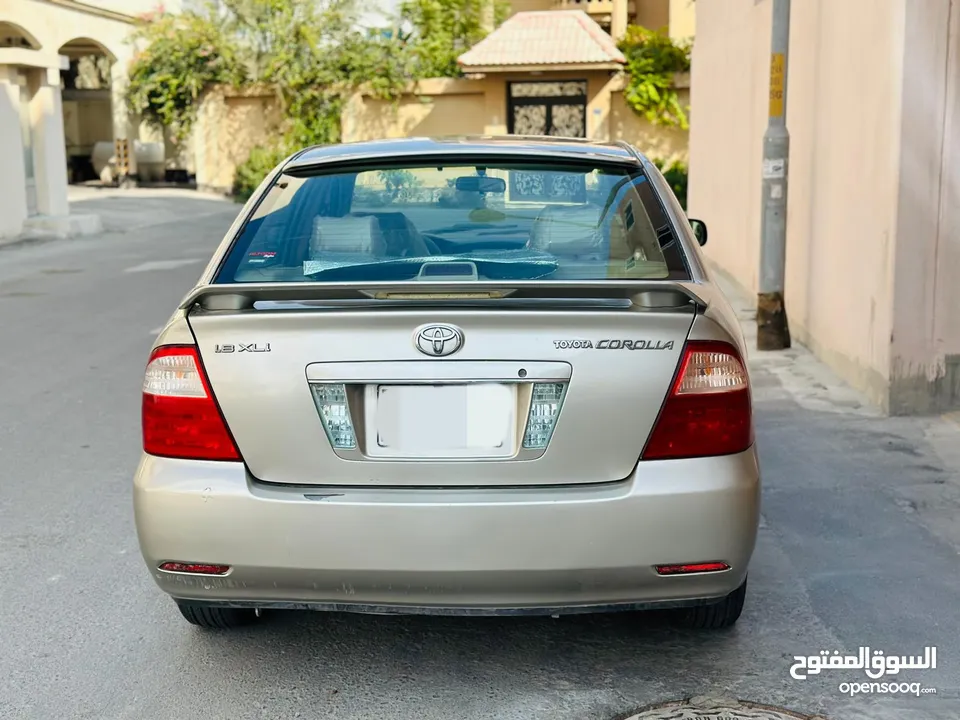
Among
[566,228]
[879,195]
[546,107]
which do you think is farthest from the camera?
[546,107]

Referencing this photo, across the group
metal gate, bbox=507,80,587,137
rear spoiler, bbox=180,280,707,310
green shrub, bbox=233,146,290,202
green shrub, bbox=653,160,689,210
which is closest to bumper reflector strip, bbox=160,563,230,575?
rear spoiler, bbox=180,280,707,310

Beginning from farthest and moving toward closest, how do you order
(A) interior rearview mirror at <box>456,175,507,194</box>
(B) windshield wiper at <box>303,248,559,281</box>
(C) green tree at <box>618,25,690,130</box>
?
(C) green tree at <box>618,25,690,130</box>, (A) interior rearview mirror at <box>456,175,507,194</box>, (B) windshield wiper at <box>303,248,559,281</box>

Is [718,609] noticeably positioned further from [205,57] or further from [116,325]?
[205,57]

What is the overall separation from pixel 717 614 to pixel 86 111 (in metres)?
37.1

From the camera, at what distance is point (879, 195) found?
6926mm

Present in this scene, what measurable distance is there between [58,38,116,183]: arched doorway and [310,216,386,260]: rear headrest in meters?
32.0

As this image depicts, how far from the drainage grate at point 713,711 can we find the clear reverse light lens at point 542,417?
2.74 feet

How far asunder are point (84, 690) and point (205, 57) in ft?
99.3

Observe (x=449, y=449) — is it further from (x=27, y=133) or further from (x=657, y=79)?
(x=657, y=79)

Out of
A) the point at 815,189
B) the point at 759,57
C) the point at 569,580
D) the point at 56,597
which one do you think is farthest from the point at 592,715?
the point at 759,57

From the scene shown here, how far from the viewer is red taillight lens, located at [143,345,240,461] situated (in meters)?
3.21

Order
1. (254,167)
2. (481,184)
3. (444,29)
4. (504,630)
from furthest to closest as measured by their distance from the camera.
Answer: (444,29)
(254,167)
(481,184)
(504,630)

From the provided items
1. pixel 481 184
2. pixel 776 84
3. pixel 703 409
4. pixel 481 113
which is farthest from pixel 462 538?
pixel 481 113

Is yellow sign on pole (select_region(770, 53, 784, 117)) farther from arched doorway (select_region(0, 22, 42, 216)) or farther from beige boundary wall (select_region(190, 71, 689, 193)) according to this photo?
beige boundary wall (select_region(190, 71, 689, 193))
